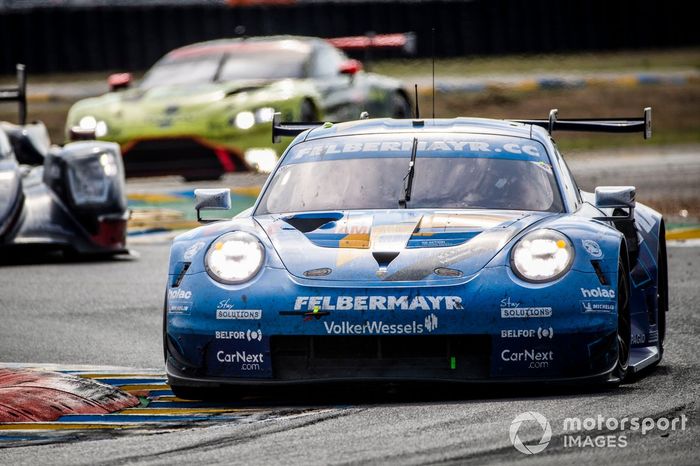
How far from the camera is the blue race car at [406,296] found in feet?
19.2

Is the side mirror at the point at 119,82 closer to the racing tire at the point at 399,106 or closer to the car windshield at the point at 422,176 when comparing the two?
the racing tire at the point at 399,106

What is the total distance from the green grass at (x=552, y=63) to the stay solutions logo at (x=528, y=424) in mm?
17929

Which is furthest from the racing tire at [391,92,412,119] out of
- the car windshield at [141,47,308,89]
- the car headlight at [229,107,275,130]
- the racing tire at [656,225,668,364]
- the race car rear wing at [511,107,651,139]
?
the racing tire at [656,225,668,364]

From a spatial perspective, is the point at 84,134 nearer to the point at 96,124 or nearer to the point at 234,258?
the point at 96,124

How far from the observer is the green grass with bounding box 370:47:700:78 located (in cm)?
2467

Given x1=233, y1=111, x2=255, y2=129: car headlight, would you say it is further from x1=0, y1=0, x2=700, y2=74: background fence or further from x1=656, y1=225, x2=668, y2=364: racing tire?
x1=0, y1=0, x2=700, y2=74: background fence

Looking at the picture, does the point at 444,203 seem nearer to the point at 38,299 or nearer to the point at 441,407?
the point at 441,407

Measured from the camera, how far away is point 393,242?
6188 mm

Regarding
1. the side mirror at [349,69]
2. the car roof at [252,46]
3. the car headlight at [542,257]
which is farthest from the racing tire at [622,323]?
the car roof at [252,46]

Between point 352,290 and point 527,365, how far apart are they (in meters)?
0.67

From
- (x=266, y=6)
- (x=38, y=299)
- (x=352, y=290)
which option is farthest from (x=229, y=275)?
(x=266, y=6)

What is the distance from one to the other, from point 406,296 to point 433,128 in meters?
1.80

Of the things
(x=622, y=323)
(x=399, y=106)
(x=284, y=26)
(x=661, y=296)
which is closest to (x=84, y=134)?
(x=399, y=106)

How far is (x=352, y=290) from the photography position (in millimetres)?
5918
